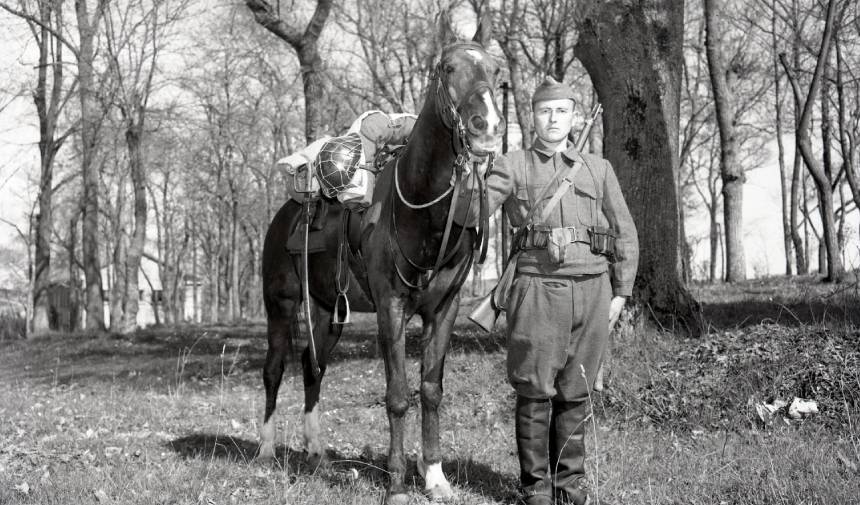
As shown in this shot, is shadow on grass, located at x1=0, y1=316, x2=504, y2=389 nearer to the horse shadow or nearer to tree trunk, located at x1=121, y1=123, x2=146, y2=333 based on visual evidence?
the horse shadow

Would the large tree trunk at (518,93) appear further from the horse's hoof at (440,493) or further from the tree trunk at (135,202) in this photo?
the horse's hoof at (440,493)

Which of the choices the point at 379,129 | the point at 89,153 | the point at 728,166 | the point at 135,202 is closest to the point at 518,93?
the point at 728,166

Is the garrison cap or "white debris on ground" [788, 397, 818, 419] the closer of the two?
the garrison cap

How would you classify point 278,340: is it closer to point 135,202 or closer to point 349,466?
point 349,466

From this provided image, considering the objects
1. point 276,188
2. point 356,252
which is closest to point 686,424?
point 356,252

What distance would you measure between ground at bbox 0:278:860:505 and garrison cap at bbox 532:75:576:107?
1.95m

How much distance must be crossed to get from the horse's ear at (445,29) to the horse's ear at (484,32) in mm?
135

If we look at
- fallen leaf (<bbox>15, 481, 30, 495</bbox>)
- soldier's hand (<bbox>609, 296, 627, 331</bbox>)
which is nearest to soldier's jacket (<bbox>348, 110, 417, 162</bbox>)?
soldier's hand (<bbox>609, 296, 627, 331</bbox>)

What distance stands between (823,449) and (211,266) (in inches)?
1890

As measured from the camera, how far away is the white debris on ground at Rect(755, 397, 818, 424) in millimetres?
5531

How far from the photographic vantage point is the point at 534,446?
403 cm

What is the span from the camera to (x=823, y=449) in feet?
15.5

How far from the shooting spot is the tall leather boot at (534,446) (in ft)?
13.1

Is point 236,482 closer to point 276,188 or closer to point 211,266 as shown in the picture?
point 276,188
